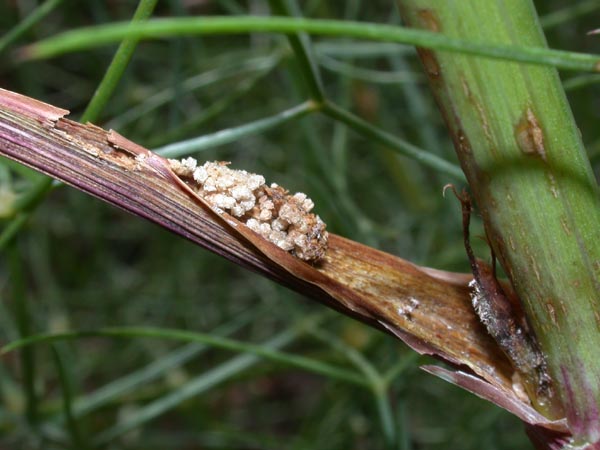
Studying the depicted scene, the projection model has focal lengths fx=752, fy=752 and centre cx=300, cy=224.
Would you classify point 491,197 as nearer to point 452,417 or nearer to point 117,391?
point 117,391

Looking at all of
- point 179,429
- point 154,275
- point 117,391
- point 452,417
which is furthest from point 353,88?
point 179,429

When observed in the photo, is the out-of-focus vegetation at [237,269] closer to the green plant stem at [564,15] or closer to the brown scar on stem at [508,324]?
the green plant stem at [564,15]

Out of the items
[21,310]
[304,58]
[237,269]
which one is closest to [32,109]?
[304,58]

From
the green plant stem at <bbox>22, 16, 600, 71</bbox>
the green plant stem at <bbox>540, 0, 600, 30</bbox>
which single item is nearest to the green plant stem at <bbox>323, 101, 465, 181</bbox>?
the green plant stem at <bbox>22, 16, 600, 71</bbox>

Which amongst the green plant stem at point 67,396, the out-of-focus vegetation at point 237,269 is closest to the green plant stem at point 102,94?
the green plant stem at point 67,396

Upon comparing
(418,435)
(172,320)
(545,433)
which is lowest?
(545,433)
